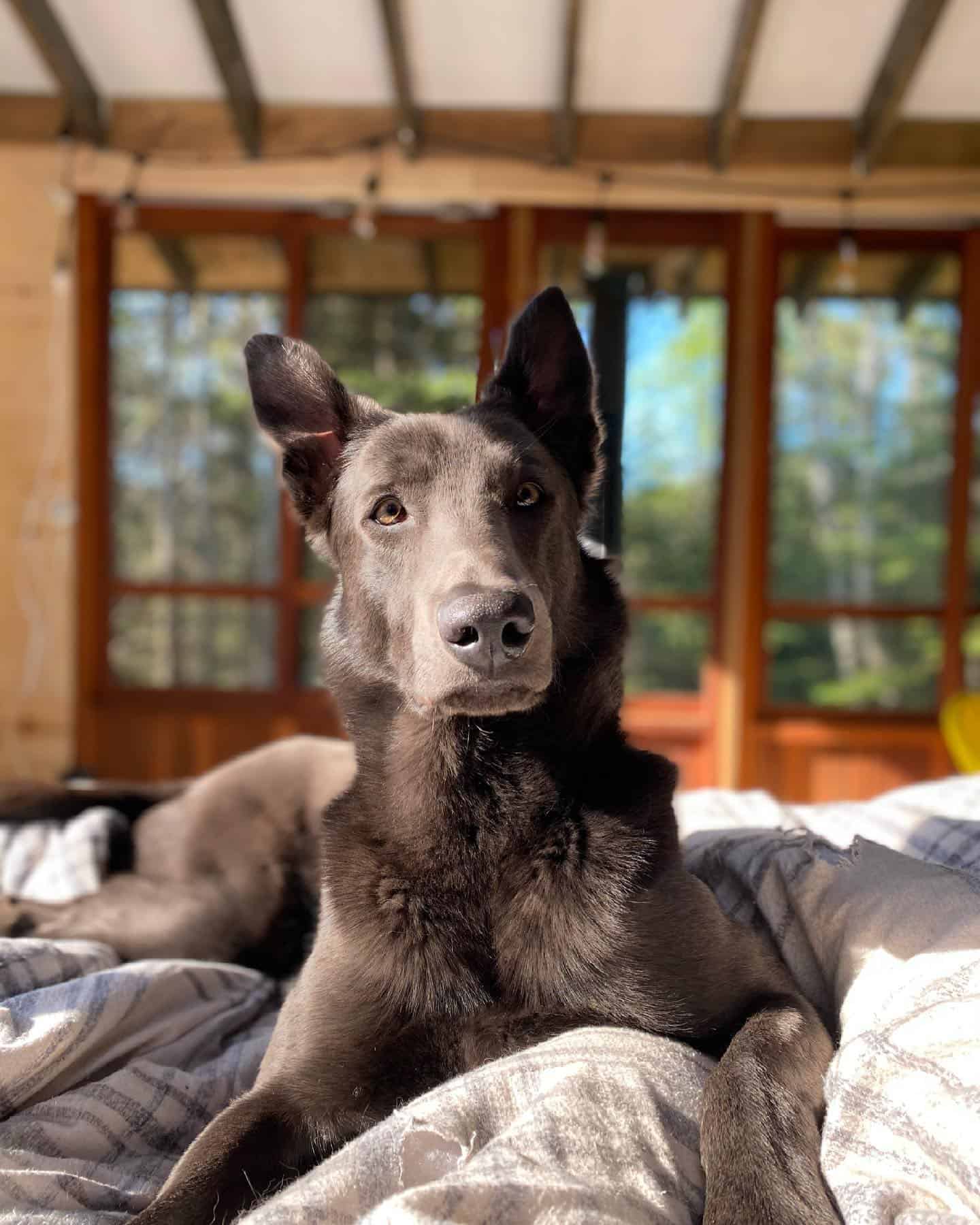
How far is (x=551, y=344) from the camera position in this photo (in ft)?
6.08

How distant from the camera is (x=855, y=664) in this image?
6.05 meters

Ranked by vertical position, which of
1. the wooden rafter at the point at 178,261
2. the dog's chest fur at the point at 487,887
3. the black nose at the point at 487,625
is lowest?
the dog's chest fur at the point at 487,887

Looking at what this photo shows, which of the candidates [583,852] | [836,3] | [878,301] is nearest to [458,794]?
[583,852]

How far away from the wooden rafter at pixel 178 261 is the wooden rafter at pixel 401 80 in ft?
4.57

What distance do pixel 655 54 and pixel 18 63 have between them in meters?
3.06

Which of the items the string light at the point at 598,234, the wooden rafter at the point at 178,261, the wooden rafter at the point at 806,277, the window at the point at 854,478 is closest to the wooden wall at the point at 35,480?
the wooden rafter at the point at 178,261

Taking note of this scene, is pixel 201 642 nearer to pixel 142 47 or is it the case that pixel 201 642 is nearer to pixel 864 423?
pixel 142 47

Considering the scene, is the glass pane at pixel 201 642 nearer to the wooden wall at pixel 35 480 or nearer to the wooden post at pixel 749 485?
the wooden wall at pixel 35 480

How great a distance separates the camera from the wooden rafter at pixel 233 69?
4594 mm

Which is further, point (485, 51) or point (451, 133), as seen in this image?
Answer: point (451, 133)

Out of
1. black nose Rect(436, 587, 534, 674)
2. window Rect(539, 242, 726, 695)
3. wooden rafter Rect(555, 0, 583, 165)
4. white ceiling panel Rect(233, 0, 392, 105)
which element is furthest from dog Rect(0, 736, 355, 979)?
window Rect(539, 242, 726, 695)

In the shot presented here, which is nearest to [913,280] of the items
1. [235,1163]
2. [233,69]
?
[233,69]

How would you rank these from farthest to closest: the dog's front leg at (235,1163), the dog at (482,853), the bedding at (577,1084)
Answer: the dog at (482,853) < the dog's front leg at (235,1163) < the bedding at (577,1084)

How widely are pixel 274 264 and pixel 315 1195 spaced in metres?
5.58
